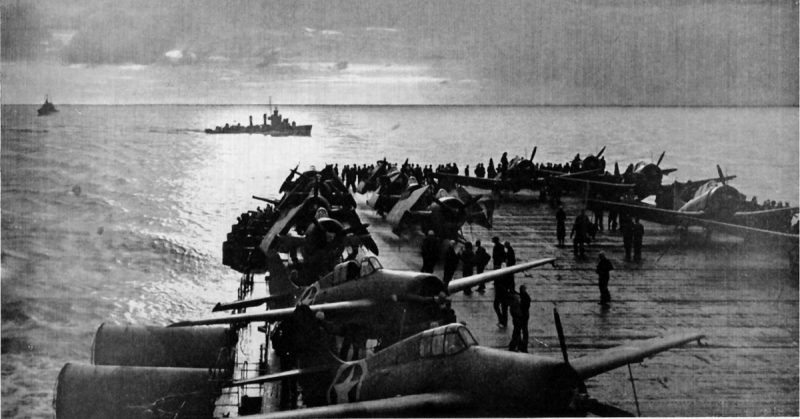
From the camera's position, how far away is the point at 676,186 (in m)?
33.9

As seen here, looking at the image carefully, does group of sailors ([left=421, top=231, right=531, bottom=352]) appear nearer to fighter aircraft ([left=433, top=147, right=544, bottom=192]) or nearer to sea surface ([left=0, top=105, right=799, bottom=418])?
sea surface ([left=0, top=105, right=799, bottom=418])

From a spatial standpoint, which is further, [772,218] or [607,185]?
[607,185]

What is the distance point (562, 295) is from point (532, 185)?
23995 millimetres

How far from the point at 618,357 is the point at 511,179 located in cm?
3324

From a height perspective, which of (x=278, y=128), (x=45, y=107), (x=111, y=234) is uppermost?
(x=278, y=128)

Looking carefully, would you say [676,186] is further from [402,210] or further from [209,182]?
[209,182]

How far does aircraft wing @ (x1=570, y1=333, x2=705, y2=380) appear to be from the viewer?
35.5 feet

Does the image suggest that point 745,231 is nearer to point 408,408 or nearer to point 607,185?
point 607,185

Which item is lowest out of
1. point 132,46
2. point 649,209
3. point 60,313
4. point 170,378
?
point 60,313

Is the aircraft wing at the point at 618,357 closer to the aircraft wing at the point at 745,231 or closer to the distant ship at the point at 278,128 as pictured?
the aircraft wing at the point at 745,231

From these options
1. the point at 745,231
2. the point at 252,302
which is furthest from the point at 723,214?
the point at 252,302

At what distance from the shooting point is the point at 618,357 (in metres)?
11.2

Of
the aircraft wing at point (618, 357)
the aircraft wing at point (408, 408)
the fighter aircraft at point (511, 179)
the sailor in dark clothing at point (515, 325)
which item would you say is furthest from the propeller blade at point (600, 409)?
the fighter aircraft at point (511, 179)

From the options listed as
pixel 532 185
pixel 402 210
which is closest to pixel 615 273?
pixel 402 210
